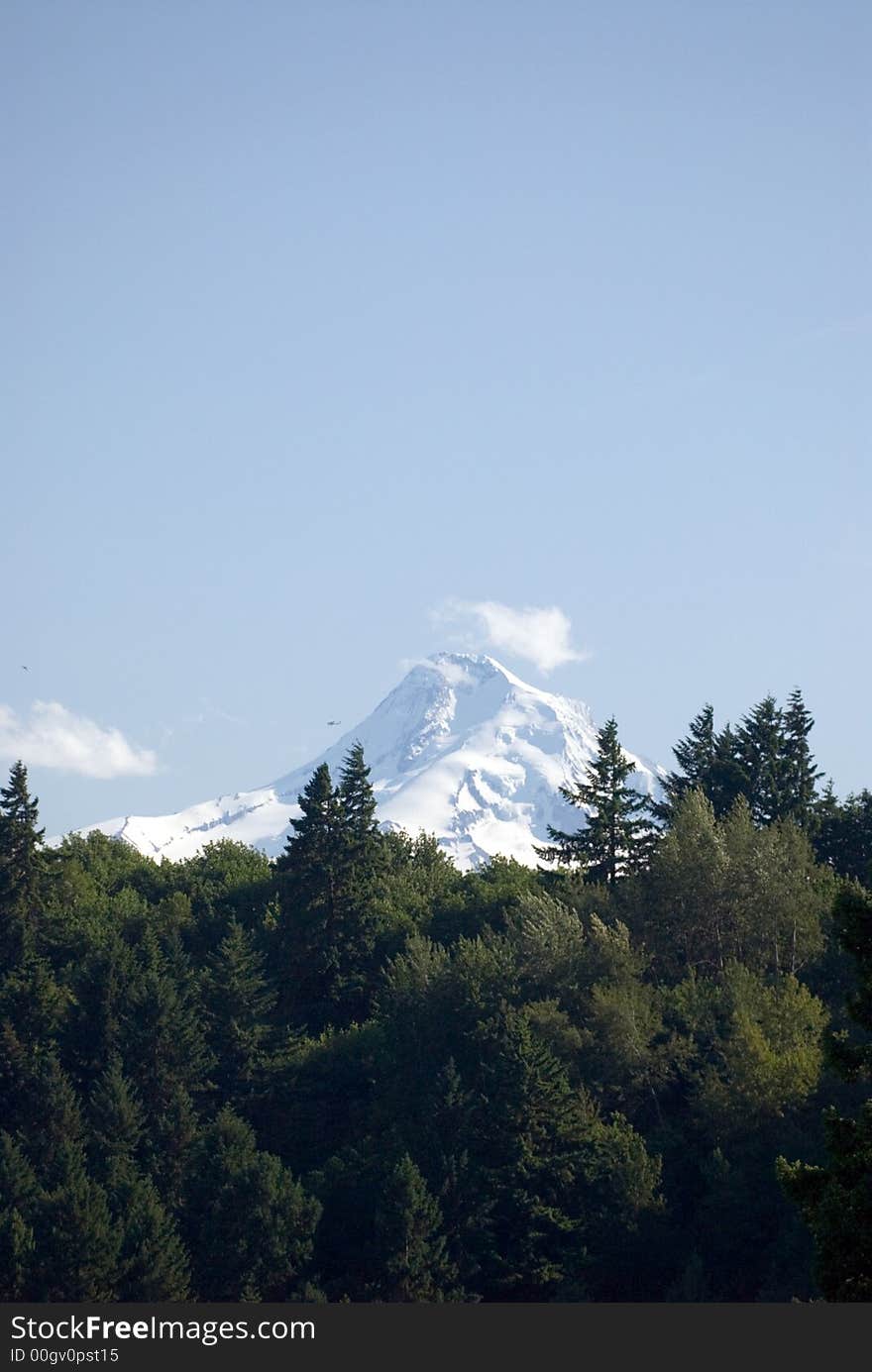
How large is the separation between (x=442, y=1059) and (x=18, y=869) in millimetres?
31242

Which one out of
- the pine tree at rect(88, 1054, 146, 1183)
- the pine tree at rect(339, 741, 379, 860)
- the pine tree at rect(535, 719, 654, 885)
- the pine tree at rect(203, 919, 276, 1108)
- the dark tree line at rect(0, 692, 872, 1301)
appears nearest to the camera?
the dark tree line at rect(0, 692, 872, 1301)

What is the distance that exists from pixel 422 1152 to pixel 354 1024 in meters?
14.3

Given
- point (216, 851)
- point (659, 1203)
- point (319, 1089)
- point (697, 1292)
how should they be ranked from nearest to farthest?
point (697, 1292), point (659, 1203), point (319, 1089), point (216, 851)

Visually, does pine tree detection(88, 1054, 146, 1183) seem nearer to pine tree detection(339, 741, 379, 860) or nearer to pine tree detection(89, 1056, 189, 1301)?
pine tree detection(89, 1056, 189, 1301)

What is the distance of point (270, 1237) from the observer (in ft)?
243

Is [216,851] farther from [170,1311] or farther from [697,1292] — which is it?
[170,1311]

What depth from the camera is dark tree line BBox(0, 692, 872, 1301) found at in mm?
72312

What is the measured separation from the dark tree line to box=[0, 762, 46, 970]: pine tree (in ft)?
0.55

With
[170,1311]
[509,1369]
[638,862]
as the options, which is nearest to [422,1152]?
[638,862]

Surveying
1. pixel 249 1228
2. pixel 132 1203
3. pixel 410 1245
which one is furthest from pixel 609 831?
pixel 132 1203

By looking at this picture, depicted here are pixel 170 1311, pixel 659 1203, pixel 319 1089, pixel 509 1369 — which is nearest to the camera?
pixel 509 1369

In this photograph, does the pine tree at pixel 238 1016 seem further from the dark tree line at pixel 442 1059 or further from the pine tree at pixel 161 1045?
the pine tree at pixel 161 1045

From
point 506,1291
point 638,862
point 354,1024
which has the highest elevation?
point 638,862

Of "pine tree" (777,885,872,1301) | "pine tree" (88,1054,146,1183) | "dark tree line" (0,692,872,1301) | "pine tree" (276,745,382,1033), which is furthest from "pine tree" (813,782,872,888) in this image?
"pine tree" (777,885,872,1301)
